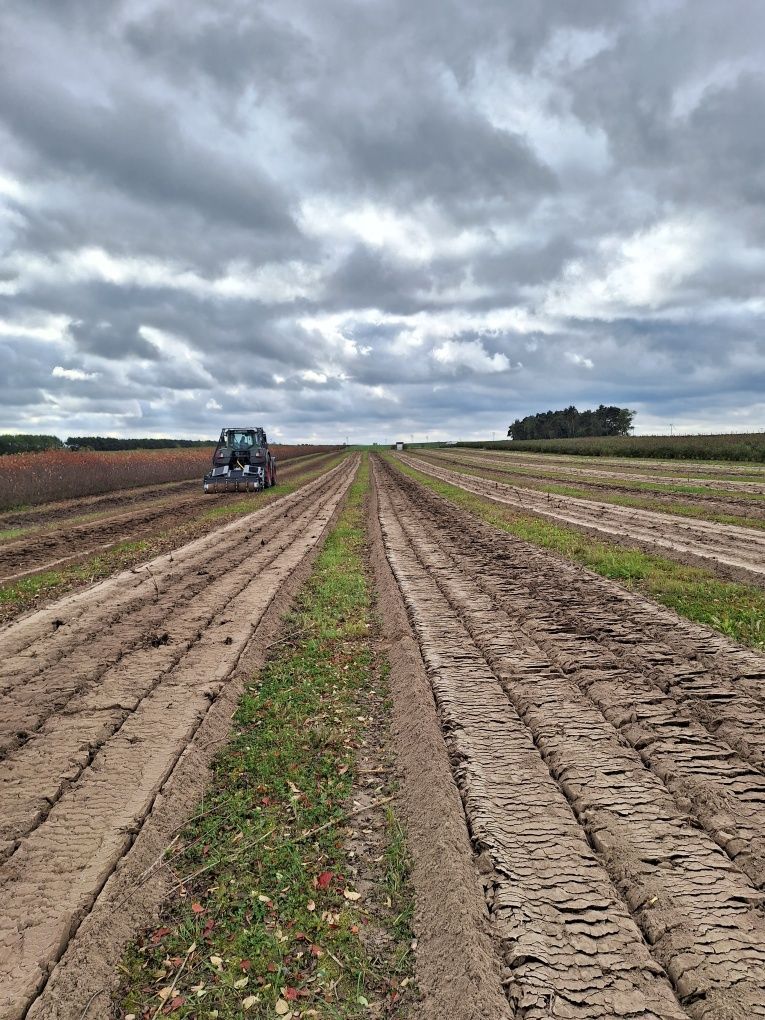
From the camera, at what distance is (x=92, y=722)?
4.71m

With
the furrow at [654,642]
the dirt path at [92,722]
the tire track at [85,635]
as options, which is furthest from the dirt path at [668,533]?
the tire track at [85,635]

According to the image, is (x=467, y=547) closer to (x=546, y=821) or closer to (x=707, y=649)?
(x=707, y=649)

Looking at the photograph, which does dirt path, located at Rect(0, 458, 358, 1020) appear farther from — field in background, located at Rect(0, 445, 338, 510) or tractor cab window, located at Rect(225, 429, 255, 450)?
tractor cab window, located at Rect(225, 429, 255, 450)

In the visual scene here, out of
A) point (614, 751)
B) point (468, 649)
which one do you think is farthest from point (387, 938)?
point (468, 649)

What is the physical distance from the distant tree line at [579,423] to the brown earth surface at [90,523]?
93107mm

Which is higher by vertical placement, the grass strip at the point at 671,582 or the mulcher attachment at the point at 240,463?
the mulcher attachment at the point at 240,463

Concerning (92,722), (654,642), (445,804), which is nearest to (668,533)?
(654,642)

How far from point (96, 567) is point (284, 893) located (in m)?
9.21

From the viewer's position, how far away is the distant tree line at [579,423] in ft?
363

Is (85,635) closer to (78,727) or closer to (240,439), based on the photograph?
(78,727)

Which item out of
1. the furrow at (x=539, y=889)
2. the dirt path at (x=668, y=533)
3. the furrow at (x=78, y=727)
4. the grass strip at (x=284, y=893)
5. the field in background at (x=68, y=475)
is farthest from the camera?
the field in background at (x=68, y=475)

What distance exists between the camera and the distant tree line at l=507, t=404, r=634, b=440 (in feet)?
363

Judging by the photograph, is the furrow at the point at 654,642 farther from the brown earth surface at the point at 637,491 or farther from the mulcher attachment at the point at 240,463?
Result: the mulcher attachment at the point at 240,463

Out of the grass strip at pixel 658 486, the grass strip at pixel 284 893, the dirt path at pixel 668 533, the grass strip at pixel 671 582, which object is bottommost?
the grass strip at pixel 284 893
